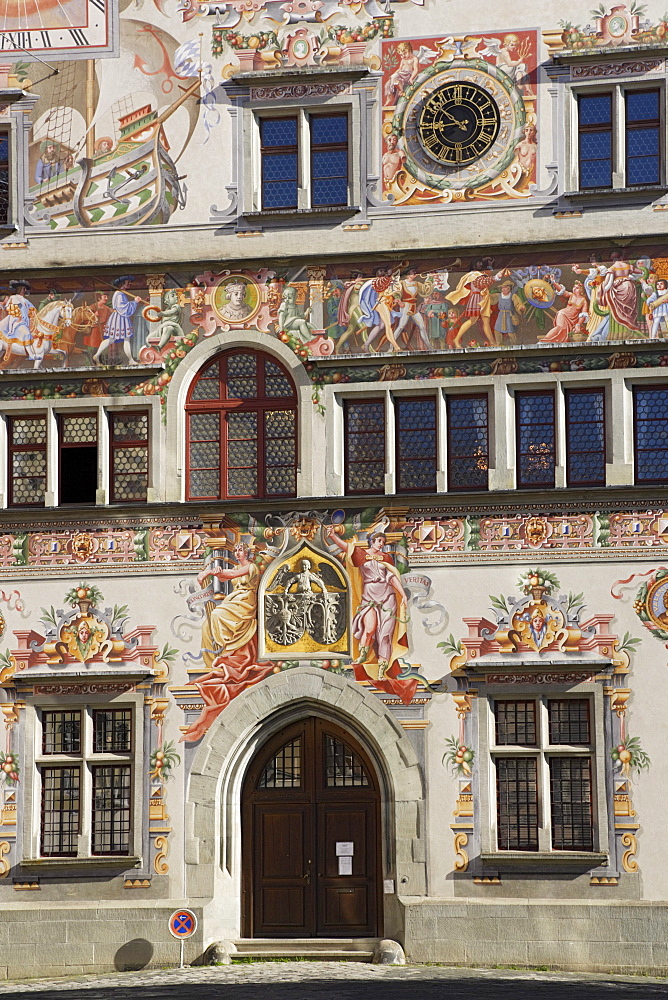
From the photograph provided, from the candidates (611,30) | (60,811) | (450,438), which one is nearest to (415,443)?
(450,438)

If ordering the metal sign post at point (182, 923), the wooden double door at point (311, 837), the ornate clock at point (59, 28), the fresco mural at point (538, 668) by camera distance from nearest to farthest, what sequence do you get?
the metal sign post at point (182, 923) < the fresco mural at point (538, 668) < the wooden double door at point (311, 837) < the ornate clock at point (59, 28)

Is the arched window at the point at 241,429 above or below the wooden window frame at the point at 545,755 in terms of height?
above

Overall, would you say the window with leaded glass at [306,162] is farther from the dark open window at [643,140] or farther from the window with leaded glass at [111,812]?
the window with leaded glass at [111,812]

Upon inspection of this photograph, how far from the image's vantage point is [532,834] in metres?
20.6

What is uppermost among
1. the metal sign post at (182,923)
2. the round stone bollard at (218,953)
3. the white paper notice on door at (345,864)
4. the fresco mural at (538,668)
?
the fresco mural at (538,668)

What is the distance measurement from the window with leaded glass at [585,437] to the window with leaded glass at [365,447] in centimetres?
222

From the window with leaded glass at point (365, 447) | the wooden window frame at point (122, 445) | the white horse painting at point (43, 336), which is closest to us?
the window with leaded glass at point (365, 447)

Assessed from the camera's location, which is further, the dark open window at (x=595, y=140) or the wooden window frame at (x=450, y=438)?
the dark open window at (x=595, y=140)

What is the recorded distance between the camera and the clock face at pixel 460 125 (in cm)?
2166

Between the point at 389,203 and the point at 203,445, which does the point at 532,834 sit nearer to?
the point at 203,445

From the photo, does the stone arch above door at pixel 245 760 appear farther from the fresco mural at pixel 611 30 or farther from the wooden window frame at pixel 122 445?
the fresco mural at pixel 611 30

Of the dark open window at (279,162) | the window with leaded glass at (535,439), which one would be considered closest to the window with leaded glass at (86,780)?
the window with leaded glass at (535,439)

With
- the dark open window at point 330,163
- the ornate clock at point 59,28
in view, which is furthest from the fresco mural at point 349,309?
the ornate clock at point 59,28

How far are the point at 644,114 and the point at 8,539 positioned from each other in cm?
920
